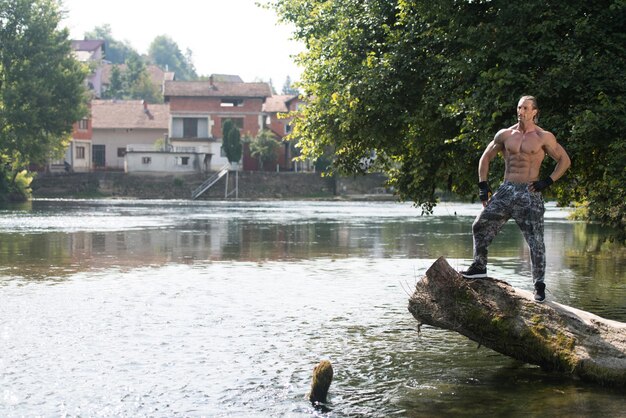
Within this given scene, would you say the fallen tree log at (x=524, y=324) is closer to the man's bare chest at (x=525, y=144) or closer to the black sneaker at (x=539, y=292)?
the black sneaker at (x=539, y=292)

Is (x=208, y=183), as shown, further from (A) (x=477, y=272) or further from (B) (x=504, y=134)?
(B) (x=504, y=134)

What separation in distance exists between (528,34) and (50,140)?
80.6 meters

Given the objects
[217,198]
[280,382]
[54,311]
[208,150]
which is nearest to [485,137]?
[280,382]

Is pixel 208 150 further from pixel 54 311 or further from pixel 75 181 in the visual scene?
pixel 54 311

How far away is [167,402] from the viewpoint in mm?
11094

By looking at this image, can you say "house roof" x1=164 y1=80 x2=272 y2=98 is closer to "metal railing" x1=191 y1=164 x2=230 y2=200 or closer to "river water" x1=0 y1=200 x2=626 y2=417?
"metal railing" x1=191 y1=164 x2=230 y2=200

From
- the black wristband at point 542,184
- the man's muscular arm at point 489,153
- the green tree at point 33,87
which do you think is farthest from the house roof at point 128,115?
the black wristband at point 542,184

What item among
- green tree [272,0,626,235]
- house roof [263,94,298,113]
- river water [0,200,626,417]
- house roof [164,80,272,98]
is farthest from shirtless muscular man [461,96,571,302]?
house roof [263,94,298,113]

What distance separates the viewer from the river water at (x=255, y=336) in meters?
11.2

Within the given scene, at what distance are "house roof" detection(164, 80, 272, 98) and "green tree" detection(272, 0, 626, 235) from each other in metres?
89.7

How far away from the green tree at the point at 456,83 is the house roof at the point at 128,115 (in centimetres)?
9680

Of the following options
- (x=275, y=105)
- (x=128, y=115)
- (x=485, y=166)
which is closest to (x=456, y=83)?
(x=485, y=166)

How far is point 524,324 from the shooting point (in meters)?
12.1

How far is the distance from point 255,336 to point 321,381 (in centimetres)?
461
